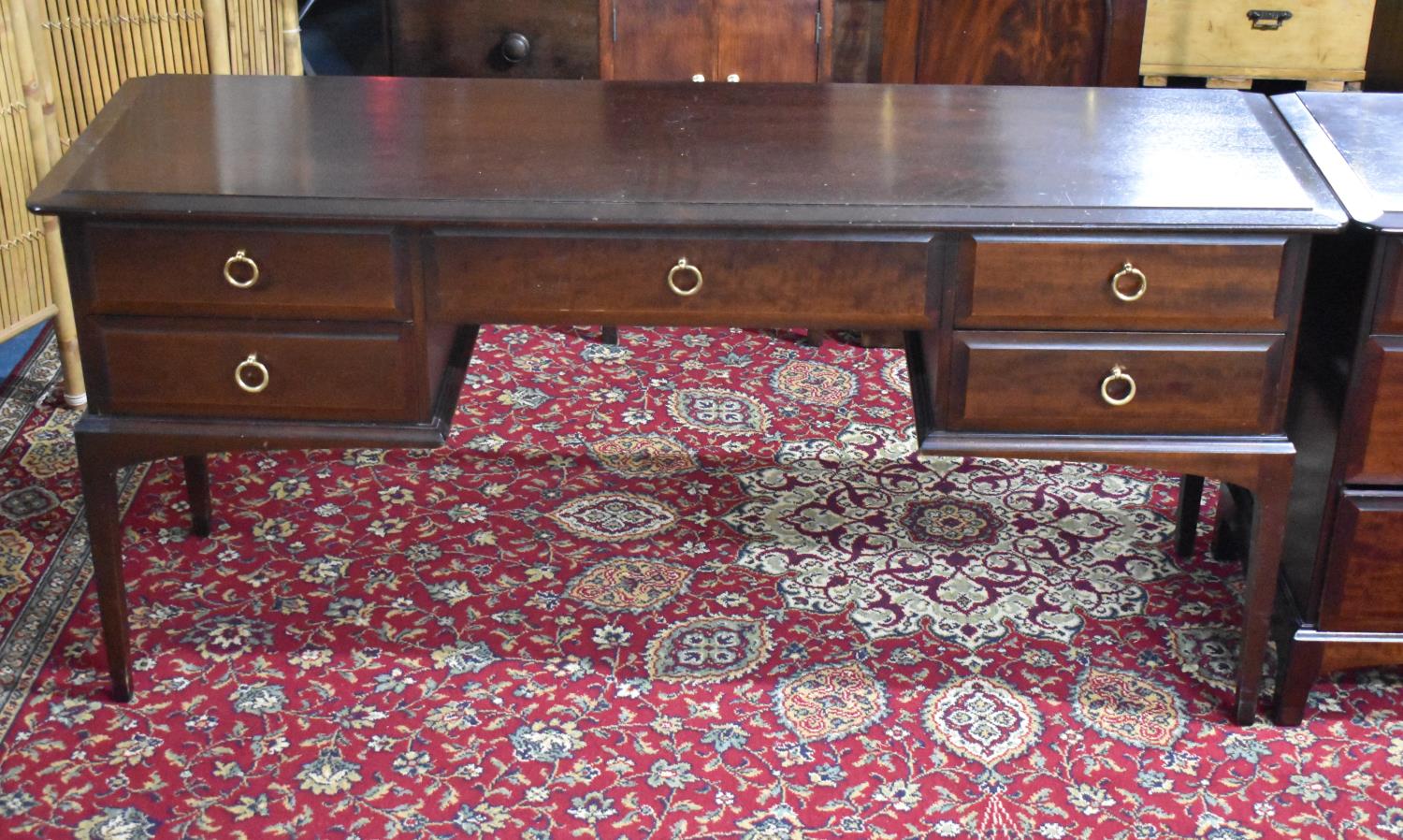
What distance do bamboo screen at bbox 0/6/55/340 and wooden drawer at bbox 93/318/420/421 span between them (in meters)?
1.29

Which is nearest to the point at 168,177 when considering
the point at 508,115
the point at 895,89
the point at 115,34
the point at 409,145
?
the point at 409,145

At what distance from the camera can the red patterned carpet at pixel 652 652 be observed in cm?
215

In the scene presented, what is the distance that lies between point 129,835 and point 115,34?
203 centimetres

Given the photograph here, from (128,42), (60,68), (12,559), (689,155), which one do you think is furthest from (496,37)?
(12,559)

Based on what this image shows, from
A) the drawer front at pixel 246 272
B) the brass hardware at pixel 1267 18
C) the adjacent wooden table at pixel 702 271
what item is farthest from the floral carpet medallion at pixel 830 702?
the brass hardware at pixel 1267 18

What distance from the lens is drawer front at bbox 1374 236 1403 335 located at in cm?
203

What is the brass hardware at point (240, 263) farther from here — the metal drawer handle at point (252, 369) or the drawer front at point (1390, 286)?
the drawer front at point (1390, 286)

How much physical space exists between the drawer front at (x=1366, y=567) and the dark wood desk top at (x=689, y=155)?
47 centimetres

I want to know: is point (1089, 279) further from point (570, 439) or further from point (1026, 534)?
point (570, 439)

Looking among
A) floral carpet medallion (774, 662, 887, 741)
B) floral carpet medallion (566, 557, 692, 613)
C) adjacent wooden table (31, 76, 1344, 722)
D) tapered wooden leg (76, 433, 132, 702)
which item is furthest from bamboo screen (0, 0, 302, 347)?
floral carpet medallion (774, 662, 887, 741)

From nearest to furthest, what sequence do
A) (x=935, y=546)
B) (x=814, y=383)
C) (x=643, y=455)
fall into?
(x=935, y=546)
(x=643, y=455)
(x=814, y=383)

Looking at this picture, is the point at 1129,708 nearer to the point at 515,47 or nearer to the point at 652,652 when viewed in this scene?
the point at 652,652

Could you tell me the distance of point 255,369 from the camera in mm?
2156

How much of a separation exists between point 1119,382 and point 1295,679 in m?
0.60
